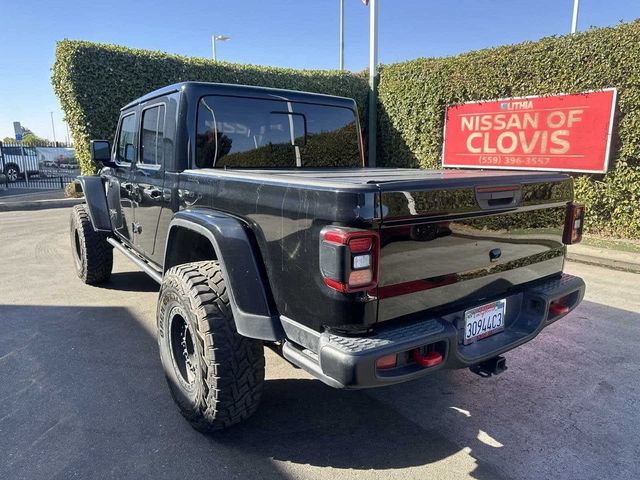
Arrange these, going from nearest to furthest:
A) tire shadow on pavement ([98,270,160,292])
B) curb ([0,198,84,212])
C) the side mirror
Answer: the side mirror
tire shadow on pavement ([98,270,160,292])
curb ([0,198,84,212])

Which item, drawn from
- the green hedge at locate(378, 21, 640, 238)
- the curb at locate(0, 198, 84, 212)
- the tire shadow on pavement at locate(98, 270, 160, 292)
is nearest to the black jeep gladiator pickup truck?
the tire shadow on pavement at locate(98, 270, 160, 292)

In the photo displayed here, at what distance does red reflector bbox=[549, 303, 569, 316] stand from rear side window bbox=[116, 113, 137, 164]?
347 cm

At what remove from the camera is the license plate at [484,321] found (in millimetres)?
2266

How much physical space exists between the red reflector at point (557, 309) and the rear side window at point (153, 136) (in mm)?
2829

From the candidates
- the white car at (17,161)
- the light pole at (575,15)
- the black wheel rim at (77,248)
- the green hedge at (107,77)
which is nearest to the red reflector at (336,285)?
the black wheel rim at (77,248)

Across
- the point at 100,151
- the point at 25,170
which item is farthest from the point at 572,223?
the point at 25,170

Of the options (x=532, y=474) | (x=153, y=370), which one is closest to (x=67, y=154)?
(x=153, y=370)

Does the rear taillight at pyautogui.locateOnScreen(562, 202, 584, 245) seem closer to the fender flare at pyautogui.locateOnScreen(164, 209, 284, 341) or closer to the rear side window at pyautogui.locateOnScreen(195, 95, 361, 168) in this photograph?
the rear side window at pyautogui.locateOnScreen(195, 95, 361, 168)

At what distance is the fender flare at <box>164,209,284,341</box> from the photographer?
2158 mm

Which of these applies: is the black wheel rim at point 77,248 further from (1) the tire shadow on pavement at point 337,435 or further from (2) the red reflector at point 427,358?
(2) the red reflector at point 427,358

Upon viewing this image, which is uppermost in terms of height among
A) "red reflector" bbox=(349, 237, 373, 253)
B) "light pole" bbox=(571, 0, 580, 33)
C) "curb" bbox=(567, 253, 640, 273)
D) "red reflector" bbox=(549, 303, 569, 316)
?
"light pole" bbox=(571, 0, 580, 33)

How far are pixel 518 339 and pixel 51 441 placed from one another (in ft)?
8.68

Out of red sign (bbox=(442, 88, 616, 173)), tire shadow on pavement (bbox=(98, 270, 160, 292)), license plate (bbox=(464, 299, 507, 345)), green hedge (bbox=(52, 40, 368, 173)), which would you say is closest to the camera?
license plate (bbox=(464, 299, 507, 345))

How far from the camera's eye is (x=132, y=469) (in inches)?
88.4
